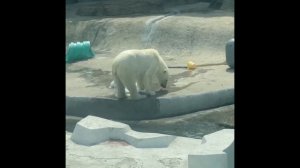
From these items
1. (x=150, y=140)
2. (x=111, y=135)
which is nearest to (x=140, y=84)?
(x=111, y=135)

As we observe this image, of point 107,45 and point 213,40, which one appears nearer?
point 213,40

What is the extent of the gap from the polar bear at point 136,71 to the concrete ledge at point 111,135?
1.02 metres

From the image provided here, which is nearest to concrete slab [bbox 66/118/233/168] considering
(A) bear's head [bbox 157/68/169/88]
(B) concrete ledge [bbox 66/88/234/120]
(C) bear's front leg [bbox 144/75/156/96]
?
(B) concrete ledge [bbox 66/88/234/120]

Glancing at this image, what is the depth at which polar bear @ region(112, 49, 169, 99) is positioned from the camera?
22.8 feet

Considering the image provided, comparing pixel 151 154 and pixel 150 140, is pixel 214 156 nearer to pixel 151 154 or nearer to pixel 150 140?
pixel 151 154

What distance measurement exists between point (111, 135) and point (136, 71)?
1.27m

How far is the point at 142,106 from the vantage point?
7.05 meters

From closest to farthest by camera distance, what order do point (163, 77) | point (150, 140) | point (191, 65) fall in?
point (150, 140)
point (163, 77)
point (191, 65)

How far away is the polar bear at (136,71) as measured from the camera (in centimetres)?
694
